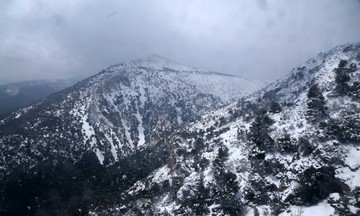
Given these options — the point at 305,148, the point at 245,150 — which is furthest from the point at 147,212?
the point at 305,148

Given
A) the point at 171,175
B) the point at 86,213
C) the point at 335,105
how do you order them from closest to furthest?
the point at 335,105 → the point at 86,213 → the point at 171,175

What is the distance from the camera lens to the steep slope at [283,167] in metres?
73.8

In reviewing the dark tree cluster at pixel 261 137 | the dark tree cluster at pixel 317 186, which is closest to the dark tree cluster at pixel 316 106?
the dark tree cluster at pixel 261 137

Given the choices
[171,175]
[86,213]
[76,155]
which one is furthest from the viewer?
[76,155]

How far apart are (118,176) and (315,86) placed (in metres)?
96.2

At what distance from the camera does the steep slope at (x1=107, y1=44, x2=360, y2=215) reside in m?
73.8

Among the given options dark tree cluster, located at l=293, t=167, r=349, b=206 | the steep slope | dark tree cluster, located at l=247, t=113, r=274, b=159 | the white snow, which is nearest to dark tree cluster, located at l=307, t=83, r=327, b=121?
the steep slope

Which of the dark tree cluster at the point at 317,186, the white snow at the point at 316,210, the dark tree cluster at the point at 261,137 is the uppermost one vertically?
the dark tree cluster at the point at 261,137

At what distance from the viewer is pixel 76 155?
184 m

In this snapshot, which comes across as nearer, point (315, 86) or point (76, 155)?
point (315, 86)

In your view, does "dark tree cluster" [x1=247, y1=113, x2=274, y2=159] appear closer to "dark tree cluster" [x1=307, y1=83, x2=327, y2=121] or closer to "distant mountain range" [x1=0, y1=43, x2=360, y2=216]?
"distant mountain range" [x1=0, y1=43, x2=360, y2=216]

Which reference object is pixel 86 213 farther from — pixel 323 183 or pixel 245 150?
pixel 323 183

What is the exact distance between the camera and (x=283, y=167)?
8512 centimetres

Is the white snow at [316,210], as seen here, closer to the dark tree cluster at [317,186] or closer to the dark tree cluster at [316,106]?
the dark tree cluster at [317,186]
